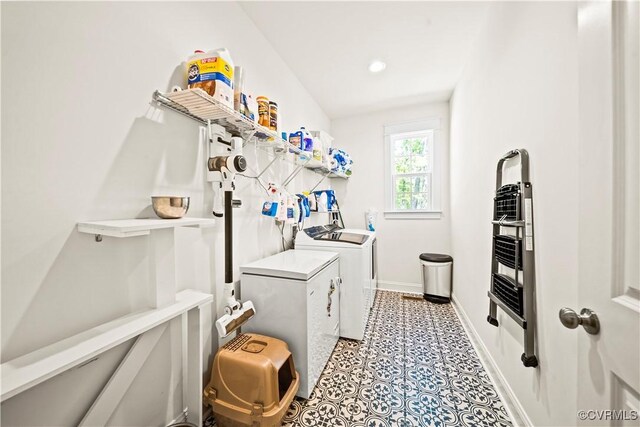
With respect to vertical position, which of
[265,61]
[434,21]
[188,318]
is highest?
[434,21]

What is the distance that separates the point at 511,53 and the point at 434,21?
763mm

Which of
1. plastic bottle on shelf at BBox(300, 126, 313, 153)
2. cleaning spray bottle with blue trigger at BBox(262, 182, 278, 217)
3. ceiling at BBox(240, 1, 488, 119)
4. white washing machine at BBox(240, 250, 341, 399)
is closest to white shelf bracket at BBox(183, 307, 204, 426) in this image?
white washing machine at BBox(240, 250, 341, 399)

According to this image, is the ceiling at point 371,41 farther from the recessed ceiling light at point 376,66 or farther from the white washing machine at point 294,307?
the white washing machine at point 294,307

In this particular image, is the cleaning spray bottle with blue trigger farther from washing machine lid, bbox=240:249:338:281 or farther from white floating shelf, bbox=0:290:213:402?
white floating shelf, bbox=0:290:213:402

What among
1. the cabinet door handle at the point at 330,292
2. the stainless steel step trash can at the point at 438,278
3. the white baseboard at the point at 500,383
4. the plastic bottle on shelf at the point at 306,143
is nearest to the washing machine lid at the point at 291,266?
the cabinet door handle at the point at 330,292

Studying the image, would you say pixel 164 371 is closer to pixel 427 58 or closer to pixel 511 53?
pixel 511 53

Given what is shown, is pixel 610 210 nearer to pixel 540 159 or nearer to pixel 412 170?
pixel 540 159

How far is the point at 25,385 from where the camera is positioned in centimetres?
61

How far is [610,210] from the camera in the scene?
1.78 feet

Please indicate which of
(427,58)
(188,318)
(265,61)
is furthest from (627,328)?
(427,58)

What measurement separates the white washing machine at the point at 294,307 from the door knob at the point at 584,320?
3.71 feet

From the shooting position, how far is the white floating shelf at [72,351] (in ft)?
2.04

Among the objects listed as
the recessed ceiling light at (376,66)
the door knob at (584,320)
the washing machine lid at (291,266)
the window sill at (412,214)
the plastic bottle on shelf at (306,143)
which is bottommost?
the washing machine lid at (291,266)

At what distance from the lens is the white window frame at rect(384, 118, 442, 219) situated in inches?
133
